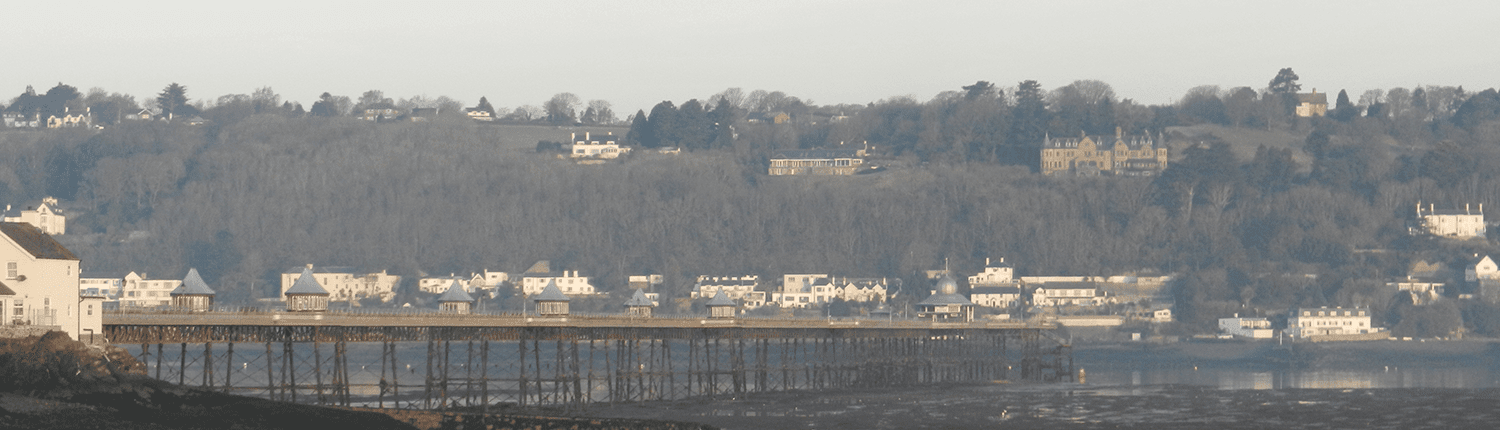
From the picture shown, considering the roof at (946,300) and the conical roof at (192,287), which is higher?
the conical roof at (192,287)

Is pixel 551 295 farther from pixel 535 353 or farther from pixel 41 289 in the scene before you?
pixel 41 289

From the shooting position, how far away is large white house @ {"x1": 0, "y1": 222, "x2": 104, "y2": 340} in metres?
60.9

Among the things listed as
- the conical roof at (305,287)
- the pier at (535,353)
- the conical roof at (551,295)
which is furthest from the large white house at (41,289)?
the conical roof at (551,295)

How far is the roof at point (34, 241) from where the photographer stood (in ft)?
205

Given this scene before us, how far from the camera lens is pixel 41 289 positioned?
203 feet

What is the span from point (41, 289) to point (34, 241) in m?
2.52

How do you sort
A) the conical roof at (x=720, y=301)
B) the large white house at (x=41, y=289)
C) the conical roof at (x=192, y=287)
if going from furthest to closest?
the conical roof at (x=720, y=301) → the conical roof at (x=192, y=287) → the large white house at (x=41, y=289)

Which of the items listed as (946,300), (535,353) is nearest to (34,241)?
(535,353)

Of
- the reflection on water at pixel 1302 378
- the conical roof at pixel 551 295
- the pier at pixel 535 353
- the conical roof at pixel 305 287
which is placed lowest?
the reflection on water at pixel 1302 378

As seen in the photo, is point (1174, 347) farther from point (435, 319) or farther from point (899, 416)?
point (435, 319)

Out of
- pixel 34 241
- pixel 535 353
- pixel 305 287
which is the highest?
pixel 34 241

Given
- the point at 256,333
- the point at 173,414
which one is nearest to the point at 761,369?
the point at 256,333

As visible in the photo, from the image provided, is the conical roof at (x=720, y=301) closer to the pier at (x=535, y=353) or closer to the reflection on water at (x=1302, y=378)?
the pier at (x=535, y=353)

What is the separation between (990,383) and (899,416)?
4693 cm
